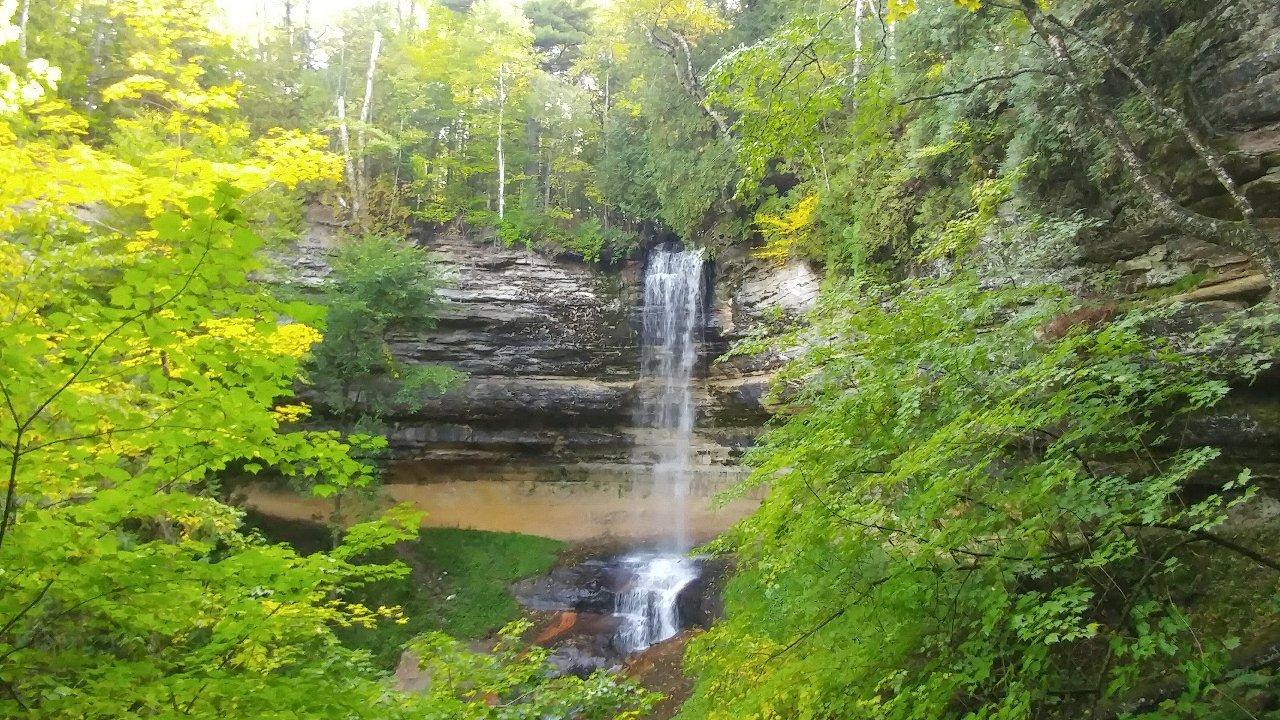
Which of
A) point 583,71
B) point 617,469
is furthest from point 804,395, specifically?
point 583,71

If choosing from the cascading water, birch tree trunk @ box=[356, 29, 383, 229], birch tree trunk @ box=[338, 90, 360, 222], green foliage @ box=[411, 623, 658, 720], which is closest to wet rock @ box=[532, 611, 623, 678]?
the cascading water

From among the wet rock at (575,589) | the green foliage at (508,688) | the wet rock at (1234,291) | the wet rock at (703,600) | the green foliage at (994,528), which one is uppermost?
the wet rock at (1234,291)

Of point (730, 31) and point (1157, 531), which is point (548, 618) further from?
point (730, 31)

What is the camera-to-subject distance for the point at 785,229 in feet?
42.6

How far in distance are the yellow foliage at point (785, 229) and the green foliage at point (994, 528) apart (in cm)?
800

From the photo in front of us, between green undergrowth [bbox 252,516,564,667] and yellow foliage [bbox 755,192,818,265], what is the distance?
335 inches

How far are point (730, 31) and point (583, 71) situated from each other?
7.40 metres

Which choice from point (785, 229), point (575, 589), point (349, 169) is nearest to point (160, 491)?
point (575, 589)

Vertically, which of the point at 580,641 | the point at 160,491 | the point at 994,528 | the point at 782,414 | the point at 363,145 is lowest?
the point at 580,641

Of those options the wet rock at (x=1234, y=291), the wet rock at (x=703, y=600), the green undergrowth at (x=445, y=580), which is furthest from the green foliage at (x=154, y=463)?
the wet rock at (x=703, y=600)

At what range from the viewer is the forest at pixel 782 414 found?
97.4 inches

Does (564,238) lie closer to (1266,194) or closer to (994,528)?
(1266,194)

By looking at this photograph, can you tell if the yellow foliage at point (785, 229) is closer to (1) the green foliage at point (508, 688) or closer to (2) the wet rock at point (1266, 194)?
(2) the wet rock at point (1266, 194)

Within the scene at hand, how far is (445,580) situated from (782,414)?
9.12 metres
